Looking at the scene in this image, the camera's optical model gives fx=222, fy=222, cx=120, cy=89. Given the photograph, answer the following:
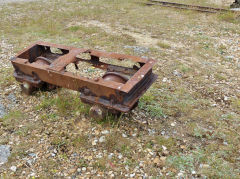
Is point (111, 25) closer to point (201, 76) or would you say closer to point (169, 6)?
point (169, 6)

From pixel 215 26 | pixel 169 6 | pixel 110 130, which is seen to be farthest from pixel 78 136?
pixel 169 6

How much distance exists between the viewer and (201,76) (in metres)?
5.64

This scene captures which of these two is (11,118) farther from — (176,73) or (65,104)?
(176,73)

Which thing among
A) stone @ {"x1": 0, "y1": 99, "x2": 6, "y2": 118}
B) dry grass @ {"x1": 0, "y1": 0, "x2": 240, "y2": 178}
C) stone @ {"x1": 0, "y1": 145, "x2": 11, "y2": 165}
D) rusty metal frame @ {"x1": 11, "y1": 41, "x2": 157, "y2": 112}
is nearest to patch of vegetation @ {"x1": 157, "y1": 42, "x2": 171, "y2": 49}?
dry grass @ {"x1": 0, "y1": 0, "x2": 240, "y2": 178}

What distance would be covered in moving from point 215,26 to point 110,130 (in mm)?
7160

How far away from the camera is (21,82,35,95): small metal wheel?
14.7 ft

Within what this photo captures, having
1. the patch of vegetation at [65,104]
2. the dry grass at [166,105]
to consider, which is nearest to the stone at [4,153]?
the dry grass at [166,105]

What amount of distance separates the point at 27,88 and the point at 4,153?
4.97 ft

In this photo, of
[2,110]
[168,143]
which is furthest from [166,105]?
[2,110]

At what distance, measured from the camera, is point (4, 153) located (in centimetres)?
346

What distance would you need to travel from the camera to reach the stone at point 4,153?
3.35m

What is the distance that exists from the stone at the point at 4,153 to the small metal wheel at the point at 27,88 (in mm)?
1357

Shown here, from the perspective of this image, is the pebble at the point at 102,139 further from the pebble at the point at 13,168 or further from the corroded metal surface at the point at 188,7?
the corroded metal surface at the point at 188,7

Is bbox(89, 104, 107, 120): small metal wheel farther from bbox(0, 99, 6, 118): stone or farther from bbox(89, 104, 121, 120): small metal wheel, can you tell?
bbox(0, 99, 6, 118): stone
